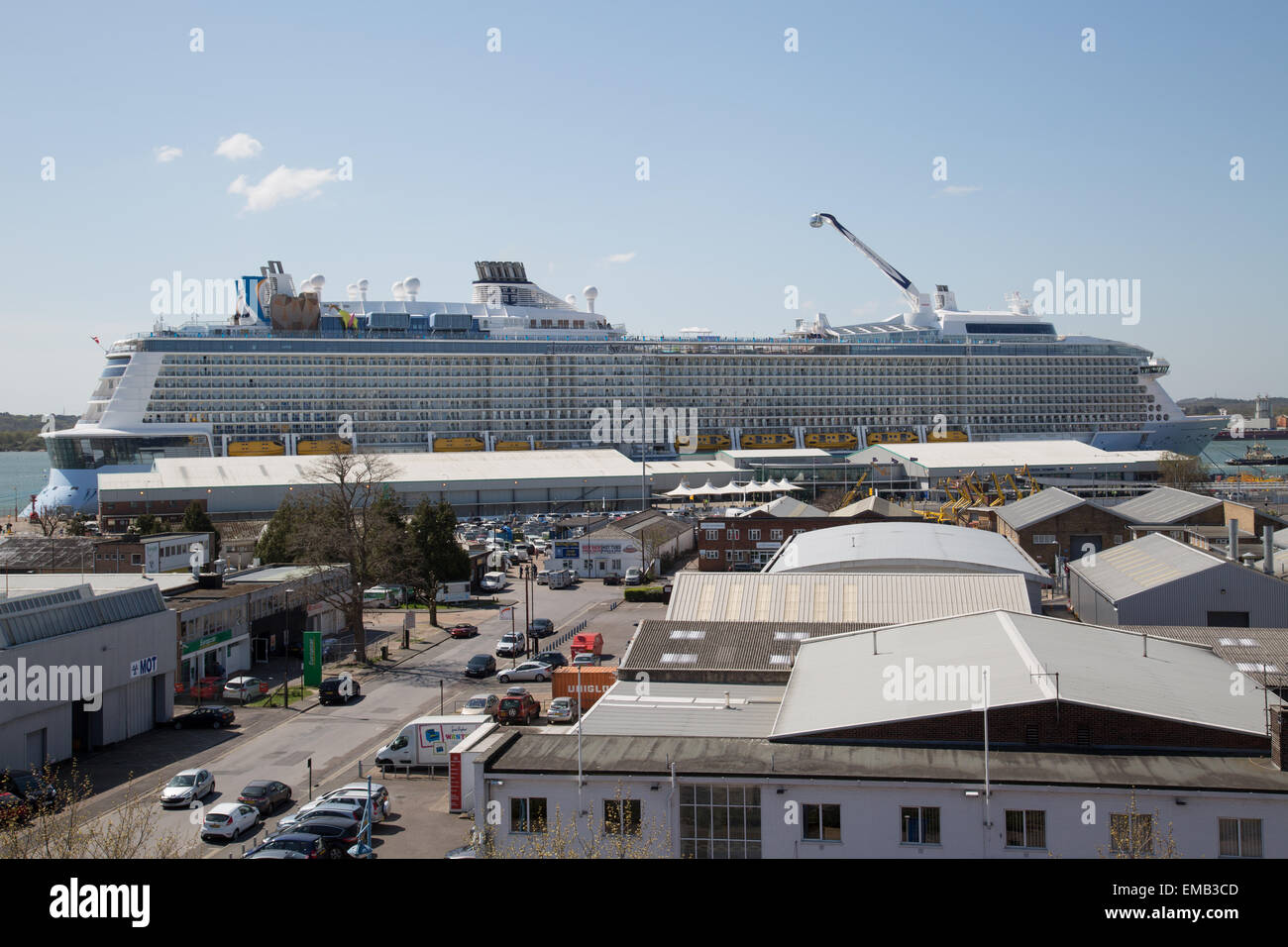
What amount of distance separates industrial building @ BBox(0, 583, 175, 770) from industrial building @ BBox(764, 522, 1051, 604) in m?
14.2

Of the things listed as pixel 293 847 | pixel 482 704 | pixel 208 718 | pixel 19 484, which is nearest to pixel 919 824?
pixel 293 847

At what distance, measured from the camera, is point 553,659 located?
24797mm

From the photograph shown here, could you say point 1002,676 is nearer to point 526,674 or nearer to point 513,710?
point 513,710

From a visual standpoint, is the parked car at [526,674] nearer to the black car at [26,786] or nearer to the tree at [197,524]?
the black car at [26,786]

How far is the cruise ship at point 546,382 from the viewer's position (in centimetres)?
7625

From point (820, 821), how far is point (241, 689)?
15602 millimetres

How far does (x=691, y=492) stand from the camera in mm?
63906

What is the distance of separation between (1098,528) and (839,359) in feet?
194

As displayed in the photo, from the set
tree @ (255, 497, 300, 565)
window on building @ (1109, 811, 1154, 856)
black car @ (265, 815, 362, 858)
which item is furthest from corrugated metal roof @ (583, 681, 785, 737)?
tree @ (255, 497, 300, 565)

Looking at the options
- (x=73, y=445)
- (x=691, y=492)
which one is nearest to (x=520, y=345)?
(x=691, y=492)

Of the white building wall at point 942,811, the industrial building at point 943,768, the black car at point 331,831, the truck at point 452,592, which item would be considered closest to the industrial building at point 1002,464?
the truck at point 452,592

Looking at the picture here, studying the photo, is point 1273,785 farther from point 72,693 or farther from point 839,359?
point 839,359

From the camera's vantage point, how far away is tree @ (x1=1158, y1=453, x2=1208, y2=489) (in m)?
62.7

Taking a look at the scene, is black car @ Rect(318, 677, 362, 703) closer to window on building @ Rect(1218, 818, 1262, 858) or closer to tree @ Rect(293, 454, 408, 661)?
tree @ Rect(293, 454, 408, 661)
